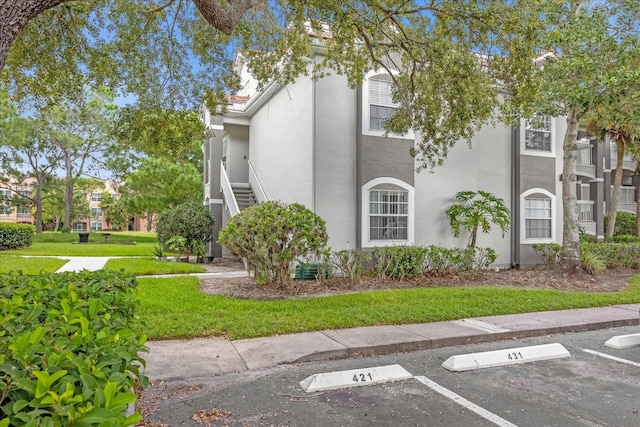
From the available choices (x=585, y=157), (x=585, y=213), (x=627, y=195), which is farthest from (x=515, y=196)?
(x=627, y=195)

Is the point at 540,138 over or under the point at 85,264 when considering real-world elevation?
over

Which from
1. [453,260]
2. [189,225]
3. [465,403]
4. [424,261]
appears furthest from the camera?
[189,225]

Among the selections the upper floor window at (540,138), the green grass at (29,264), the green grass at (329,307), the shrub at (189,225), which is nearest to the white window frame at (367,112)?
the green grass at (329,307)

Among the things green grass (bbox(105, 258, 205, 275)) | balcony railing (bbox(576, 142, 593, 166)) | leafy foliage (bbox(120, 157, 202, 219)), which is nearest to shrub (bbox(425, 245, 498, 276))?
green grass (bbox(105, 258, 205, 275))

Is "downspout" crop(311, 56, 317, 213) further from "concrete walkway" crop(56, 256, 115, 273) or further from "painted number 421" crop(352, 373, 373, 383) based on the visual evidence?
"concrete walkway" crop(56, 256, 115, 273)

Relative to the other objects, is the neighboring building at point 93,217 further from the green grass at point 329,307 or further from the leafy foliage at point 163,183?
the green grass at point 329,307

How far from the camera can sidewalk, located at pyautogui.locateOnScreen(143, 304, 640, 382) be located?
5.16 metres

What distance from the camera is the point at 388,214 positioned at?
1219 cm

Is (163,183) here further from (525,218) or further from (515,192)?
(525,218)

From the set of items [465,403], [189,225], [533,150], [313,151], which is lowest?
[465,403]

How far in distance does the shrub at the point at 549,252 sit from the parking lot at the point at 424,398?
8.50 meters

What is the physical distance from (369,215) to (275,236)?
361cm

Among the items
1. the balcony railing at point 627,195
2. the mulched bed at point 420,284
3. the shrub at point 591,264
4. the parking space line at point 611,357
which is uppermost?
the balcony railing at point 627,195

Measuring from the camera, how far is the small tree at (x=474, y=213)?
1256cm
